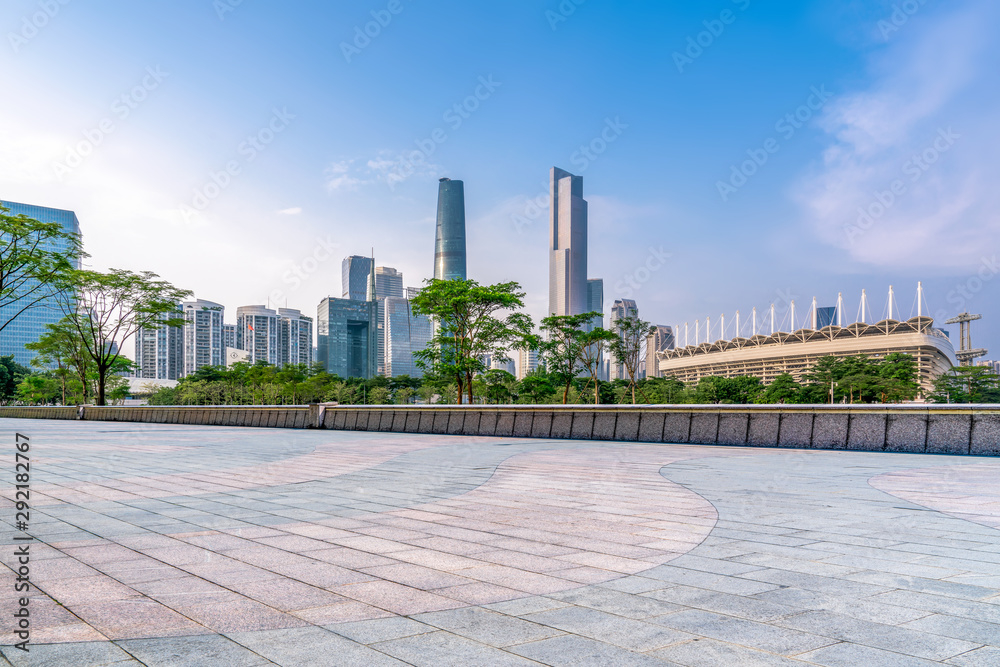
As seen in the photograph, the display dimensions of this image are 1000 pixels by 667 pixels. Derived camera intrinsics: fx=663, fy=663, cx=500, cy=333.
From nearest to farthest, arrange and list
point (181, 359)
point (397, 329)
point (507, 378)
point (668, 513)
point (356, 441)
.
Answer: point (668, 513) → point (356, 441) → point (507, 378) → point (181, 359) → point (397, 329)

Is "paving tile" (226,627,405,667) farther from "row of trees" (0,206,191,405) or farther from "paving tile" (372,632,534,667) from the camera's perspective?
"row of trees" (0,206,191,405)

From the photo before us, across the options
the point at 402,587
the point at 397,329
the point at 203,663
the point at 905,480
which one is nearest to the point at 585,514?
the point at 402,587

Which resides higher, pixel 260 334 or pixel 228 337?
pixel 260 334

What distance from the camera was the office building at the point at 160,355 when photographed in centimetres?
15512

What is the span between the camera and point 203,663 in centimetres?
265

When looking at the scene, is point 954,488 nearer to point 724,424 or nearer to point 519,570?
point 519,570

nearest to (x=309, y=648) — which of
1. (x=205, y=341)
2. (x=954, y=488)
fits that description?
(x=954, y=488)

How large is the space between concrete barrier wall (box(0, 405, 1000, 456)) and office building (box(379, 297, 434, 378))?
158734 millimetres

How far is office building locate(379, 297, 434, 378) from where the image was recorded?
182250 millimetres

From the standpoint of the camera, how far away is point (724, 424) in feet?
44.5

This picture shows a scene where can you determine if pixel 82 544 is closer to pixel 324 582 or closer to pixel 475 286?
pixel 324 582

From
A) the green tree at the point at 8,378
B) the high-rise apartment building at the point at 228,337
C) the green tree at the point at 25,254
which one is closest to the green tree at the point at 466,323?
the green tree at the point at 25,254

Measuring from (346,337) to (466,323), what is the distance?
137830 mm

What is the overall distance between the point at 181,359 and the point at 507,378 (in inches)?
5404
